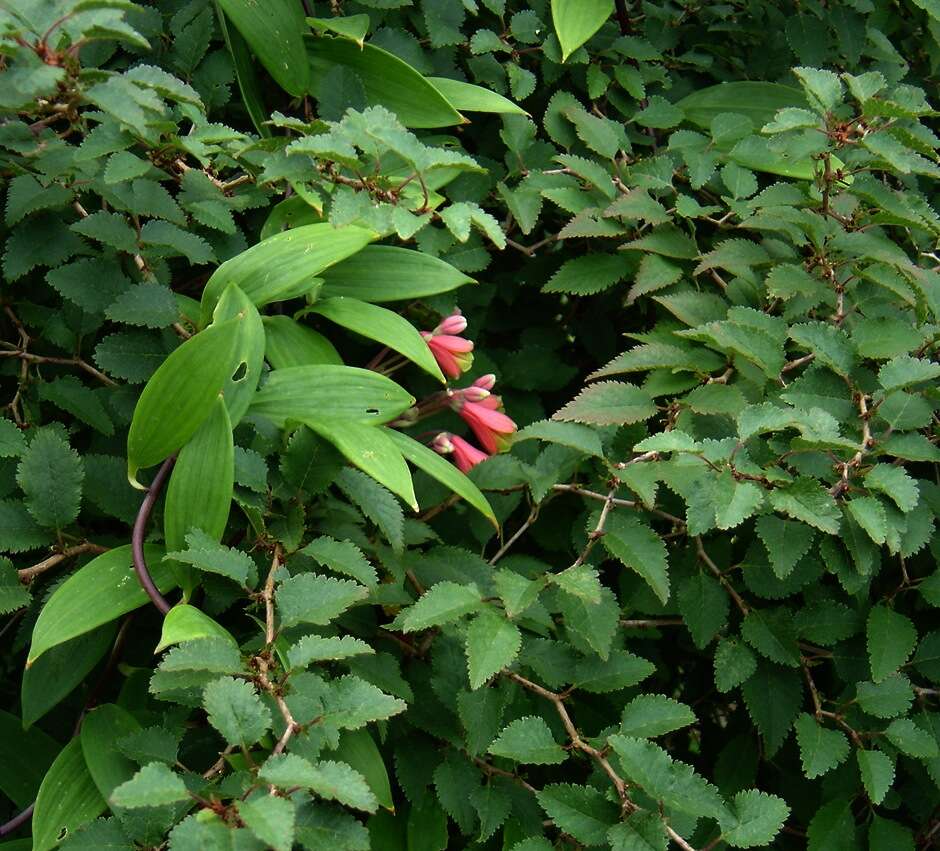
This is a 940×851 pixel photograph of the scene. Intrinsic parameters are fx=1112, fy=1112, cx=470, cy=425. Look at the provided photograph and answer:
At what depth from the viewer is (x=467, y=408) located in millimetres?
1300

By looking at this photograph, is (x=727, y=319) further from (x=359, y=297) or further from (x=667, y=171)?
(x=359, y=297)

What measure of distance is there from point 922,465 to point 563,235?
0.52 meters

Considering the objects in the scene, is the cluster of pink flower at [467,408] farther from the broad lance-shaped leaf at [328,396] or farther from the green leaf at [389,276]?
the broad lance-shaped leaf at [328,396]

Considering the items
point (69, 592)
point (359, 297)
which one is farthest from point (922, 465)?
point (69, 592)

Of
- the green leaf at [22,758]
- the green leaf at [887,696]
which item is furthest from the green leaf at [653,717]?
the green leaf at [22,758]

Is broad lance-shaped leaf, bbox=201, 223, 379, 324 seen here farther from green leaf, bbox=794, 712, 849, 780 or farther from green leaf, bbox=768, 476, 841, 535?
green leaf, bbox=794, 712, 849, 780

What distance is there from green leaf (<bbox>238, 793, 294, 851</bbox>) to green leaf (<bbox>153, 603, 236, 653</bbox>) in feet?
0.55

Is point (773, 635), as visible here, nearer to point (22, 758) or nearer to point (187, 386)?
point (187, 386)

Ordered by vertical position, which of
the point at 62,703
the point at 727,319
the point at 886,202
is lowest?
the point at 62,703

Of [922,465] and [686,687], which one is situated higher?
[922,465]

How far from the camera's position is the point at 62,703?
125 centimetres

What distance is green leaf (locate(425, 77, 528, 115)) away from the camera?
1471 millimetres

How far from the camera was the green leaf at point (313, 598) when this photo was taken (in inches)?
34.8

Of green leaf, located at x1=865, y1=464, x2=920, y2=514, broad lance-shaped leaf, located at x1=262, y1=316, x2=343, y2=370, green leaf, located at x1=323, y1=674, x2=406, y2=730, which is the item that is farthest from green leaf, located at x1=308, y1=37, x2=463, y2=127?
green leaf, located at x1=323, y1=674, x2=406, y2=730
